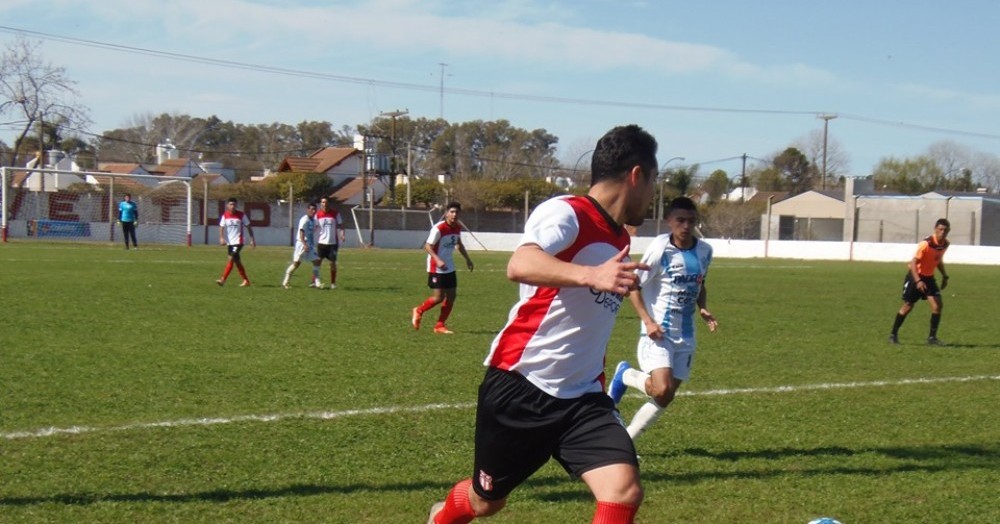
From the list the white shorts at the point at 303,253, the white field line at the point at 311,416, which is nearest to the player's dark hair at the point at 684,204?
the white field line at the point at 311,416

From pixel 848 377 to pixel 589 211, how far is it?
803 cm

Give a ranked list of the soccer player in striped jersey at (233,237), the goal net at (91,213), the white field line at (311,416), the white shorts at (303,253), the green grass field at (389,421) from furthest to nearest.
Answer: the goal net at (91,213) → the white shorts at (303,253) → the soccer player in striped jersey at (233,237) → the white field line at (311,416) → the green grass field at (389,421)

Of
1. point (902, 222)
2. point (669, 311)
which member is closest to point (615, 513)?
point (669, 311)

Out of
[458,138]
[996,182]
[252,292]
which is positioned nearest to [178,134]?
[458,138]

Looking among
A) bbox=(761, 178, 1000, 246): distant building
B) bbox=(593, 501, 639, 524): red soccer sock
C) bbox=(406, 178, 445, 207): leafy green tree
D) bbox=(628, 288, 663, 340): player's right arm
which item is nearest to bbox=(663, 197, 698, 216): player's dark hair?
bbox=(628, 288, 663, 340): player's right arm

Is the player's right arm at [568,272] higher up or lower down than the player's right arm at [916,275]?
higher up

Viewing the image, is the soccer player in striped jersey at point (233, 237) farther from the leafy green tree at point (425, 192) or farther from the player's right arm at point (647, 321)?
the leafy green tree at point (425, 192)

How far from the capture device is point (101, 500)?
5496mm

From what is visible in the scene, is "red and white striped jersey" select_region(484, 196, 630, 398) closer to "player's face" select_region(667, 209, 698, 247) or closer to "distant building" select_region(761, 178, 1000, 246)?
"player's face" select_region(667, 209, 698, 247)

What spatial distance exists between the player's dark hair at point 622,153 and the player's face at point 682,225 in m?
3.42

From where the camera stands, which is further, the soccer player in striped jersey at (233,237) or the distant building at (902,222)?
the distant building at (902,222)

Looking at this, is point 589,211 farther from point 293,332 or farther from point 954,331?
point 954,331

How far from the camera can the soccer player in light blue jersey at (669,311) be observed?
22.7ft

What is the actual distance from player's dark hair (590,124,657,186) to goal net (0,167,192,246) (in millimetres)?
38237
